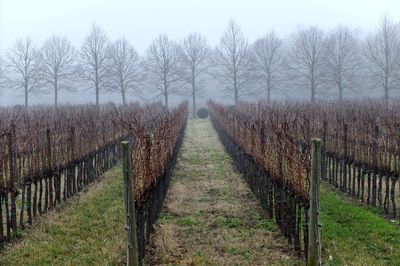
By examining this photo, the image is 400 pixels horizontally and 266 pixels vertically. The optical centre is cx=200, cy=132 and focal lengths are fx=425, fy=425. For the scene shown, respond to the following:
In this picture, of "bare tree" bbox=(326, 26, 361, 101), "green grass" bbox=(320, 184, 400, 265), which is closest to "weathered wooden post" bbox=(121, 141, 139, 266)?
"green grass" bbox=(320, 184, 400, 265)

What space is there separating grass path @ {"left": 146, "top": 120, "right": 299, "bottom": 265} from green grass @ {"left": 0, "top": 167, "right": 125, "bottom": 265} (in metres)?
0.72

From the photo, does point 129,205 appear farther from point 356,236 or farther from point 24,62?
point 24,62

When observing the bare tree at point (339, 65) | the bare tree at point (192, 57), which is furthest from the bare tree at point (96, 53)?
the bare tree at point (339, 65)

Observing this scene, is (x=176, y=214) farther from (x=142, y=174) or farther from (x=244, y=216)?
(x=142, y=174)

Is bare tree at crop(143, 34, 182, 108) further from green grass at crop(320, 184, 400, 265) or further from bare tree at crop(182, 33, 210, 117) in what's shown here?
green grass at crop(320, 184, 400, 265)

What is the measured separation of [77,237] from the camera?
23.1 ft

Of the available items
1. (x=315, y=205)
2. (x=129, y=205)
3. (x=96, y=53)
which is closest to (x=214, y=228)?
(x=315, y=205)

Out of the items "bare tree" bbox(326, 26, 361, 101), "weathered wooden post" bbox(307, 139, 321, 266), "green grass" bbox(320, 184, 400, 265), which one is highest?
"bare tree" bbox(326, 26, 361, 101)

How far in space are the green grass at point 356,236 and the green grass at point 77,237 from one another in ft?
10.4

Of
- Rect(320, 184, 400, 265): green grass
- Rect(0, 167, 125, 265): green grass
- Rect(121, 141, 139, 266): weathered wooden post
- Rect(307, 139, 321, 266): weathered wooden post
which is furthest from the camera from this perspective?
Rect(0, 167, 125, 265): green grass

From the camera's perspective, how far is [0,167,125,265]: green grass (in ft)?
19.9

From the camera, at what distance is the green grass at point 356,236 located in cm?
597

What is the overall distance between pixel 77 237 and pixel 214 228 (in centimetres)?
233

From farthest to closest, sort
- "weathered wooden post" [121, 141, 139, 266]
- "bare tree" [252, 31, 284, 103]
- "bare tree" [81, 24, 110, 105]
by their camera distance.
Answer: "bare tree" [252, 31, 284, 103] < "bare tree" [81, 24, 110, 105] < "weathered wooden post" [121, 141, 139, 266]
